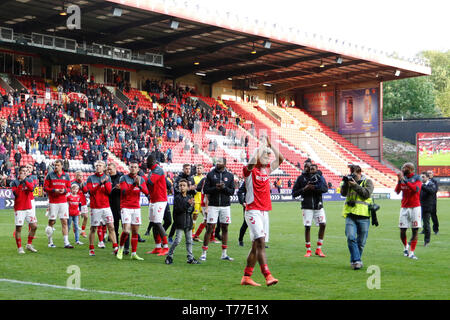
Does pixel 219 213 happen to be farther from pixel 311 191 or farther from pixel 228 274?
pixel 228 274

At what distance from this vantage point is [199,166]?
17.1m

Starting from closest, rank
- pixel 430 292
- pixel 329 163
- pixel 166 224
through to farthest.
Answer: pixel 430 292
pixel 166 224
pixel 329 163

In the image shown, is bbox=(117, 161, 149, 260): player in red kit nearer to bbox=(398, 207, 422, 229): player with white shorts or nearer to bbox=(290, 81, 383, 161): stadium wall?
bbox=(398, 207, 422, 229): player with white shorts

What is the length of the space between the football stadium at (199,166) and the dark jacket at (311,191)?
0.11ft

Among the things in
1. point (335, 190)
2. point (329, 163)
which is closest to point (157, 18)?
point (335, 190)

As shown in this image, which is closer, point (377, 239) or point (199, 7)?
point (377, 239)

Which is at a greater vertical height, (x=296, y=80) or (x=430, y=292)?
(x=296, y=80)

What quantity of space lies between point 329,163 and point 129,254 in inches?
1697

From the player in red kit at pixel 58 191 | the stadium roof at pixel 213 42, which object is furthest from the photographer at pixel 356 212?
the stadium roof at pixel 213 42

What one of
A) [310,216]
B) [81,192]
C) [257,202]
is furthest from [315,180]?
[81,192]

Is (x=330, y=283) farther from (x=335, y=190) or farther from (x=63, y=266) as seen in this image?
(x=335, y=190)

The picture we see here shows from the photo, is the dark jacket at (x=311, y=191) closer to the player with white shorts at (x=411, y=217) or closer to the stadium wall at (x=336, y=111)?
the player with white shorts at (x=411, y=217)

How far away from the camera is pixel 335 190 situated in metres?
49.3

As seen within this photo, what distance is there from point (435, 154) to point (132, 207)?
1873 inches
